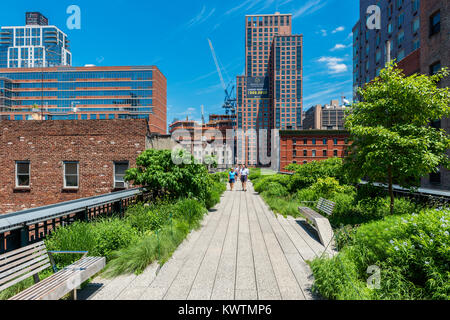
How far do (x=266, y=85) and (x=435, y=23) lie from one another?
15809cm

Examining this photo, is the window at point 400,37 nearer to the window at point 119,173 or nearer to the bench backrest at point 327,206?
the bench backrest at point 327,206

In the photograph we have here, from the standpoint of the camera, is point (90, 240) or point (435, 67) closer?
point (90, 240)

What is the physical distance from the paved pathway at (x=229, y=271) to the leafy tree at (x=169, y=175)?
7.42ft

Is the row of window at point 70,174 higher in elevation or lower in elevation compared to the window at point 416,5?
lower

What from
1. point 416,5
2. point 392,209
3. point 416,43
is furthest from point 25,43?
point 392,209

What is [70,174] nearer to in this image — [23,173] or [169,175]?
[23,173]

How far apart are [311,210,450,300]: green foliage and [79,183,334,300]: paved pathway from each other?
520mm

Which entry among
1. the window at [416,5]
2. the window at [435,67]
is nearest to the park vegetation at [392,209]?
the window at [435,67]

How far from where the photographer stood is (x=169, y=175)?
8.37 m

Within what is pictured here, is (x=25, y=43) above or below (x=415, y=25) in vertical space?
above

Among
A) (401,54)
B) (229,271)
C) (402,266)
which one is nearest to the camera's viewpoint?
(402,266)

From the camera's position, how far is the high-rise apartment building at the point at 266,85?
14762cm
